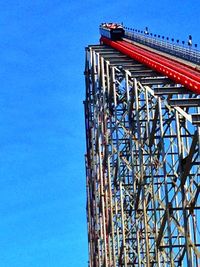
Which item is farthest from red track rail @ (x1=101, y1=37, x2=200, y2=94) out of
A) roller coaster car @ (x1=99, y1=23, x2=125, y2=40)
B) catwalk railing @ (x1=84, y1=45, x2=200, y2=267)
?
roller coaster car @ (x1=99, y1=23, x2=125, y2=40)

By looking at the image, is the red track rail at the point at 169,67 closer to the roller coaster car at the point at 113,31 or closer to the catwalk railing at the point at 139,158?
the catwalk railing at the point at 139,158

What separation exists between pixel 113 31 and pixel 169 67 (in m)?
24.7

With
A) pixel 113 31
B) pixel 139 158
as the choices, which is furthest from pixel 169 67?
pixel 113 31

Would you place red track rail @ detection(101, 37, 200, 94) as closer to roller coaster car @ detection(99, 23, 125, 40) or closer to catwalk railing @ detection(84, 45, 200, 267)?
catwalk railing @ detection(84, 45, 200, 267)

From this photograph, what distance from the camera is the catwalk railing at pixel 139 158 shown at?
2656cm

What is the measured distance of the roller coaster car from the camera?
197 feet

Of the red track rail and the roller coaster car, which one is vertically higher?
the roller coaster car

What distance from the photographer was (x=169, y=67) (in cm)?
3656

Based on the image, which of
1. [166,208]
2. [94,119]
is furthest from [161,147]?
[94,119]

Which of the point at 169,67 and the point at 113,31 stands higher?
the point at 113,31

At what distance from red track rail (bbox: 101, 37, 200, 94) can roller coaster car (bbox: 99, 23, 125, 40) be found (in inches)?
382

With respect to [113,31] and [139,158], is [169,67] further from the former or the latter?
[113,31]

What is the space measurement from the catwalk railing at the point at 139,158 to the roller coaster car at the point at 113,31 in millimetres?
7126

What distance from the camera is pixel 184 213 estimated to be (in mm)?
24938
